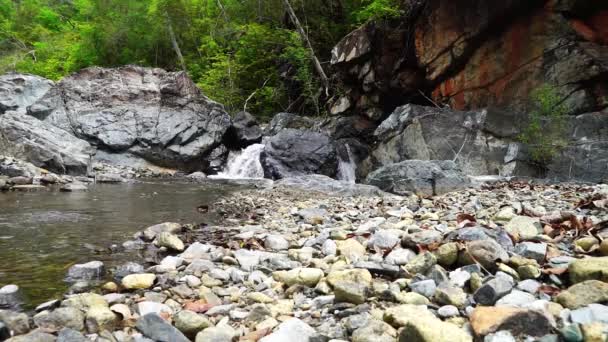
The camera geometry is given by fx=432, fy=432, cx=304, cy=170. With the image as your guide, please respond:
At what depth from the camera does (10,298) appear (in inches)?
114

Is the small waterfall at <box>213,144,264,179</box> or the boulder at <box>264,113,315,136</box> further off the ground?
the boulder at <box>264,113,315,136</box>

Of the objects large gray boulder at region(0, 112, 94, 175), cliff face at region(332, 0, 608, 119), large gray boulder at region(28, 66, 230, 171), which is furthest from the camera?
large gray boulder at region(28, 66, 230, 171)

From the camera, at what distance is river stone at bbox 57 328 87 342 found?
2.18 m

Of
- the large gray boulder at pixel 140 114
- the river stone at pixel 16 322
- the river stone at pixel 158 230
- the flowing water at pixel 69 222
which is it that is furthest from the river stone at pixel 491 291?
the large gray boulder at pixel 140 114

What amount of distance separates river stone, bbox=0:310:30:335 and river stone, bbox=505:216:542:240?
3.42 metres

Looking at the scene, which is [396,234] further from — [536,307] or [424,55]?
[424,55]

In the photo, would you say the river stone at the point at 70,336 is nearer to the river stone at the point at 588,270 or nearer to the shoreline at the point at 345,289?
the shoreline at the point at 345,289

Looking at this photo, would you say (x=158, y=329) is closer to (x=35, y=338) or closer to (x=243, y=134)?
(x=35, y=338)

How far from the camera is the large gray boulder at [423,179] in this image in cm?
873

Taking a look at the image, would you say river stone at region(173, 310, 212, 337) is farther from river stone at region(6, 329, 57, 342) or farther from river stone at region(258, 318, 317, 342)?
river stone at region(6, 329, 57, 342)

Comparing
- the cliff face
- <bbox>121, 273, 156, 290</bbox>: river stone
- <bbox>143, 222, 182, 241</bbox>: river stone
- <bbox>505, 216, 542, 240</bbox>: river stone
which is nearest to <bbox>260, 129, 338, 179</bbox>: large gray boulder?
the cliff face

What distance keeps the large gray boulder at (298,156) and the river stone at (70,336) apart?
36.6ft

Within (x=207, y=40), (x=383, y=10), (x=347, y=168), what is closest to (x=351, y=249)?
(x=347, y=168)

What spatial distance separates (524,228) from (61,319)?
139 inches
